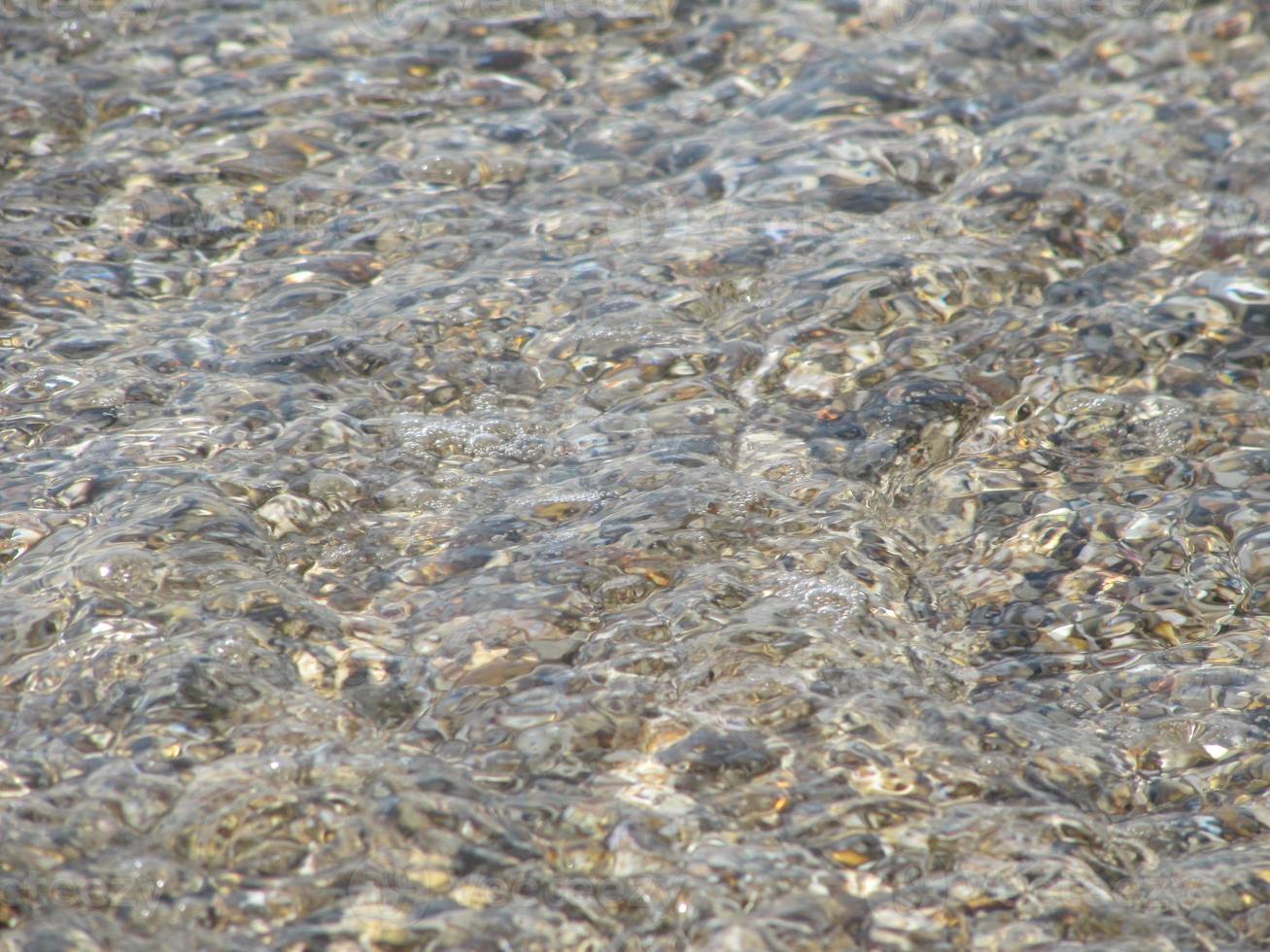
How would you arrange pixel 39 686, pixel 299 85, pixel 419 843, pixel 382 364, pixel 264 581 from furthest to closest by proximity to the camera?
pixel 299 85, pixel 382 364, pixel 264 581, pixel 39 686, pixel 419 843

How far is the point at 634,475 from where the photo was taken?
257 cm

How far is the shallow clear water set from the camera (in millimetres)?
1892

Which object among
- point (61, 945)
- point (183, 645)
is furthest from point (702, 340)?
point (61, 945)

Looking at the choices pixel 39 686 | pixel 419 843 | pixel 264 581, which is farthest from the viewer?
pixel 264 581

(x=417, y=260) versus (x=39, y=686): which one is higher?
(x=417, y=260)

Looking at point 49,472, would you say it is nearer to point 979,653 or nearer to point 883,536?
point 883,536

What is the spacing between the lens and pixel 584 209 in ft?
10.8

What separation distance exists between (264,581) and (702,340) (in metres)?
1.09

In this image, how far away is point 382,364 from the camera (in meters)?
2.83

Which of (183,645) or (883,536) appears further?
(883,536)

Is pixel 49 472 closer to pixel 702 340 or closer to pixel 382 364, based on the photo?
pixel 382 364

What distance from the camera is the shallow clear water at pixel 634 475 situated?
189 centimetres

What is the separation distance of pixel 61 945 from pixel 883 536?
149 cm

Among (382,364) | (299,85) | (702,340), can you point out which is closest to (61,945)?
(382,364)
